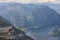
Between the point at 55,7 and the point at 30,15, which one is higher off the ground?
the point at 55,7

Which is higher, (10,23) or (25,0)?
(25,0)

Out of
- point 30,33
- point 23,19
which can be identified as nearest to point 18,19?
point 23,19

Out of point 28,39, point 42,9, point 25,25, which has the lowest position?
point 28,39

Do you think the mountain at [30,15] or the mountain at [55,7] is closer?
the mountain at [30,15]

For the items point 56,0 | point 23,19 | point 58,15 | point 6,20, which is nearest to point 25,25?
point 23,19

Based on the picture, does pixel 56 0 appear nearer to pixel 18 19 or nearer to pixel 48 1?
pixel 48 1

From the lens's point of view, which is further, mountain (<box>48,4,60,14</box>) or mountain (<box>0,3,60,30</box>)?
mountain (<box>48,4,60,14</box>)

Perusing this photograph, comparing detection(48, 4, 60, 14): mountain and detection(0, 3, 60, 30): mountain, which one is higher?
detection(48, 4, 60, 14): mountain

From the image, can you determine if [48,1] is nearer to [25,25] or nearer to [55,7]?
[55,7]

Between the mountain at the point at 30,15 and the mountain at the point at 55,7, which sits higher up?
the mountain at the point at 55,7

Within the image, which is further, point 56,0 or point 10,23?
point 56,0
